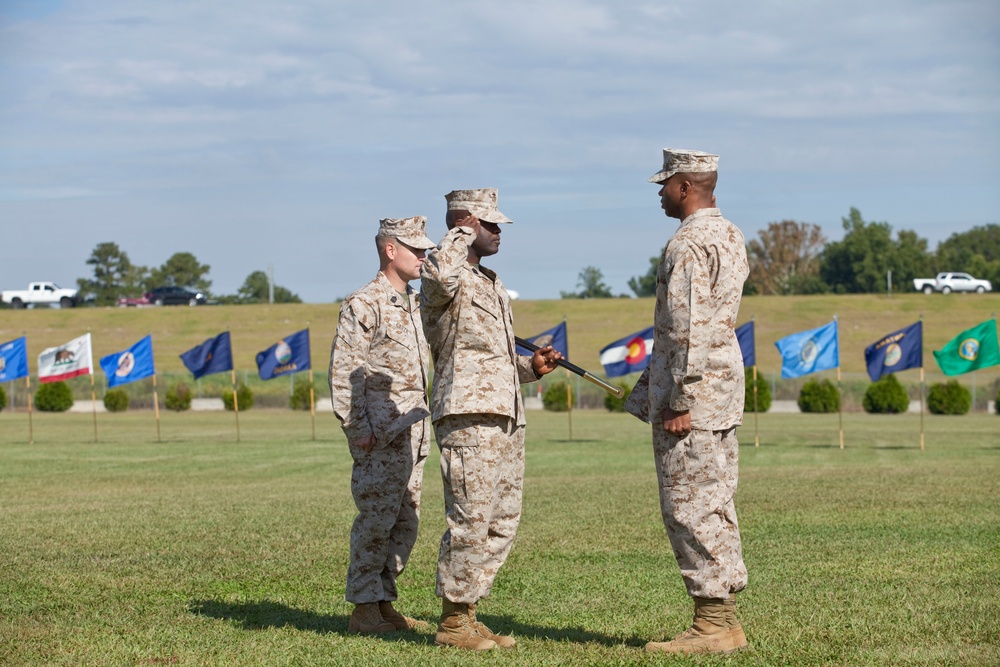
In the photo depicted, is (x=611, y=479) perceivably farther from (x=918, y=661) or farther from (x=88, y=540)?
(x=918, y=661)

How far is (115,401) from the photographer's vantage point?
162ft

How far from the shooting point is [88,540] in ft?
36.8

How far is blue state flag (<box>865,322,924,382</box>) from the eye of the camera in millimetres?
26250

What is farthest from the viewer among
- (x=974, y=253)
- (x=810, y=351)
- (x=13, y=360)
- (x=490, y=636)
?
(x=974, y=253)

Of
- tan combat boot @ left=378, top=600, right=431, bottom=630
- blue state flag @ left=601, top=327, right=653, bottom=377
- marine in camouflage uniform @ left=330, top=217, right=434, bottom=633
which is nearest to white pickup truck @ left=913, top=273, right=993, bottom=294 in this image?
blue state flag @ left=601, top=327, right=653, bottom=377

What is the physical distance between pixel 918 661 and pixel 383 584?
2928mm

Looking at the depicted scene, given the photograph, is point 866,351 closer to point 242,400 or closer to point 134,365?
point 134,365

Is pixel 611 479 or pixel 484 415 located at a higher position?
pixel 484 415

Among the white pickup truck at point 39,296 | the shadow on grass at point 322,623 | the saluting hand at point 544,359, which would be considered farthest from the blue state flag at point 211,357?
the white pickup truck at point 39,296

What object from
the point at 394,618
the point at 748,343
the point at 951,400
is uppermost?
the point at 748,343

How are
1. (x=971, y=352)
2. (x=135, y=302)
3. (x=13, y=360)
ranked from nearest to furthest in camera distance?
(x=971, y=352), (x=13, y=360), (x=135, y=302)

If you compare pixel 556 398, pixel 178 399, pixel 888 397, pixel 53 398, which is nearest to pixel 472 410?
pixel 888 397

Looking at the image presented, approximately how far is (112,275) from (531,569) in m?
108

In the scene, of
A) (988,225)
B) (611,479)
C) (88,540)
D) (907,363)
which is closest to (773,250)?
(988,225)
